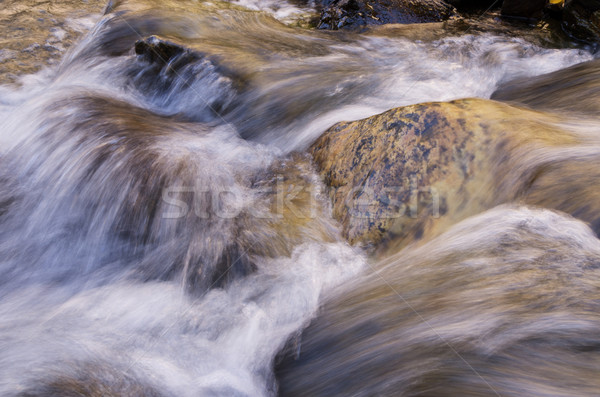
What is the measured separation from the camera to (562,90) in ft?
14.0

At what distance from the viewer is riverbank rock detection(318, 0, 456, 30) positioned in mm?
6059

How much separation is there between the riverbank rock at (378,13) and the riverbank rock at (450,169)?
326 cm

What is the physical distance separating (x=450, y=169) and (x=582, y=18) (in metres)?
4.19

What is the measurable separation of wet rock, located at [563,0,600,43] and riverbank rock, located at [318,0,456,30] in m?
1.37

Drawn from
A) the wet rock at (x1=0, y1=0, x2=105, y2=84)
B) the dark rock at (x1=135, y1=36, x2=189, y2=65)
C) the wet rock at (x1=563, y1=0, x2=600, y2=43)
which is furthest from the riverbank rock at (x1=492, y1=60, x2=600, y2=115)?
the wet rock at (x1=0, y1=0, x2=105, y2=84)

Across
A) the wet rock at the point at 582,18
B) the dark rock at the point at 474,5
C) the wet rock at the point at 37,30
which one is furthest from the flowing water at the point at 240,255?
the dark rock at the point at 474,5

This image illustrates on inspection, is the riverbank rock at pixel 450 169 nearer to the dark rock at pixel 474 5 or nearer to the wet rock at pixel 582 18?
the wet rock at pixel 582 18

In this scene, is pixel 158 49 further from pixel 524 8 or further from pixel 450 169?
pixel 524 8

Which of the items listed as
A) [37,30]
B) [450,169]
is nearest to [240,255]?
[450,169]

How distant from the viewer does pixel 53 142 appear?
3982 millimetres

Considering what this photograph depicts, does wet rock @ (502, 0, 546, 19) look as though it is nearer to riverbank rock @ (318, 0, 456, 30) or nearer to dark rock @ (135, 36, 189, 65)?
riverbank rock @ (318, 0, 456, 30)

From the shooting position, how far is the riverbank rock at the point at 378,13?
6.06m

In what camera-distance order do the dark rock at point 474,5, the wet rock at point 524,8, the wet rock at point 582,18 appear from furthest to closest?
the dark rock at point 474,5, the wet rock at point 524,8, the wet rock at point 582,18

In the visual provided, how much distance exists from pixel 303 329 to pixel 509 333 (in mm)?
1107
